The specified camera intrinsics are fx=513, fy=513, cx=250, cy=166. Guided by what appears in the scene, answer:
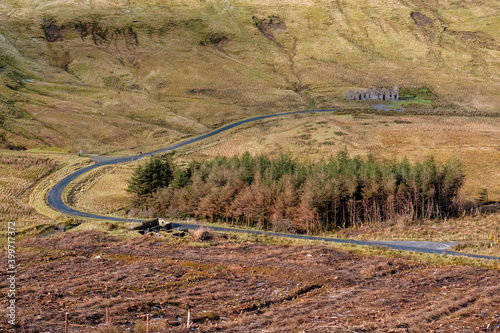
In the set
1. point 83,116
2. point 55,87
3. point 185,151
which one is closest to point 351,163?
point 185,151

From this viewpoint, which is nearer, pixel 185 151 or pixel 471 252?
pixel 471 252

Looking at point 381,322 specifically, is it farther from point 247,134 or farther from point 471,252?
point 247,134

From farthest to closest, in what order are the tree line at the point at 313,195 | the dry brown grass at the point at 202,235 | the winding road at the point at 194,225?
1. the tree line at the point at 313,195
2. the dry brown grass at the point at 202,235
3. the winding road at the point at 194,225

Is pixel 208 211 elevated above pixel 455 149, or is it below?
below

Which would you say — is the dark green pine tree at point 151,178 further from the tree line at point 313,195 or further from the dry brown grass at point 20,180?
the dry brown grass at point 20,180

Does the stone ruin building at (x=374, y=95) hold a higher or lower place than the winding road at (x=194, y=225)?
higher

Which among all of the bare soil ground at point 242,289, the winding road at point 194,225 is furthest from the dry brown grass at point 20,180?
the bare soil ground at point 242,289

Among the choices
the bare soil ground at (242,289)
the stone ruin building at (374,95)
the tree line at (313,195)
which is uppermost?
the stone ruin building at (374,95)

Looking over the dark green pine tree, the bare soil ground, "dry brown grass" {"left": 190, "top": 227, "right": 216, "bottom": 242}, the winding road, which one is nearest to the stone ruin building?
the winding road
